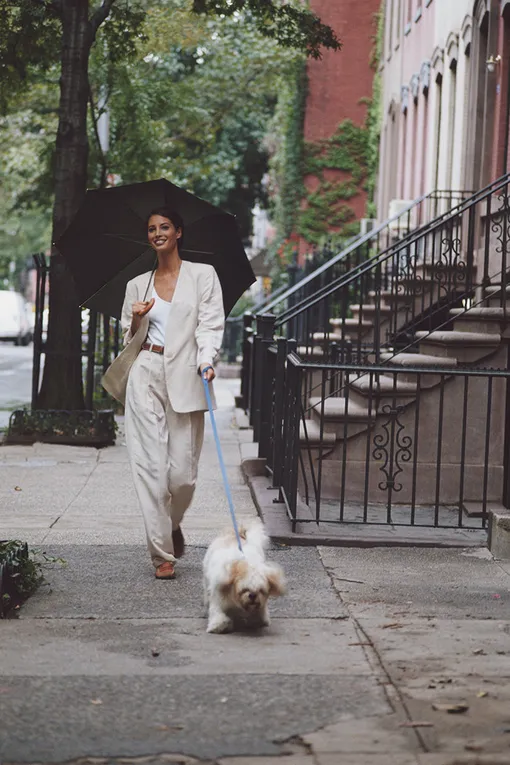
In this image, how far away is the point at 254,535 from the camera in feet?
20.9

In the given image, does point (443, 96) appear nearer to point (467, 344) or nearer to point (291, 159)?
point (467, 344)

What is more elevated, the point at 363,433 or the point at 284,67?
the point at 284,67

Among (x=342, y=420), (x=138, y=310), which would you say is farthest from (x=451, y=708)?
(x=342, y=420)

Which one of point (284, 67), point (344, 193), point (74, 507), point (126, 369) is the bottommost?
point (74, 507)

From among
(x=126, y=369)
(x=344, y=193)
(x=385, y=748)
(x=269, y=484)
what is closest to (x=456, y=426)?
(x=269, y=484)

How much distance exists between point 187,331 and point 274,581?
73.5 inches

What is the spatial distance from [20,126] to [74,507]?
877 inches

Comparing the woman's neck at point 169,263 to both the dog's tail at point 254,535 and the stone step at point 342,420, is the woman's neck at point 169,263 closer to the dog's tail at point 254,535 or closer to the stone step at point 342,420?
the dog's tail at point 254,535

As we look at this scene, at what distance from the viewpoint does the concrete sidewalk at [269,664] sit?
15.1 ft

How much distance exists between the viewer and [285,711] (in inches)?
195

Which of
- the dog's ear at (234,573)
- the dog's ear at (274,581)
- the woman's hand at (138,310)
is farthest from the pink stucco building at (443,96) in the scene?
the dog's ear at (234,573)

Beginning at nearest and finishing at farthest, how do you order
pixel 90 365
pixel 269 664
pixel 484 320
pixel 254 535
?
pixel 269 664 → pixel 254 535 → pixel 484 320 → pixel 90 365

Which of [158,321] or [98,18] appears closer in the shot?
[158,321]

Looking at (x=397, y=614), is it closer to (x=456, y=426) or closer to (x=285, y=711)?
(x=285, y=711)
